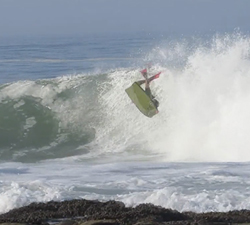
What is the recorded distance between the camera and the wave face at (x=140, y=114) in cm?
1944

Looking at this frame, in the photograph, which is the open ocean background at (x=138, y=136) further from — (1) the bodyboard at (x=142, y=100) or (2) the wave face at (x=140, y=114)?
(1) the bodyboard at (x=142, y=100)

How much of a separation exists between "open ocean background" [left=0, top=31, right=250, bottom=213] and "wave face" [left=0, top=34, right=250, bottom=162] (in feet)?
0.11

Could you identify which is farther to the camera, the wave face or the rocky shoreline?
the wave face

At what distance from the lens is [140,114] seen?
2261cm

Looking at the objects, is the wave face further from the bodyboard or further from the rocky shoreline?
the rocky shoreline

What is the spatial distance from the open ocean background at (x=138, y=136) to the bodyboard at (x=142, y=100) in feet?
3.09

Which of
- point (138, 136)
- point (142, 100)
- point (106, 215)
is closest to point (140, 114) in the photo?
point (138, 136)

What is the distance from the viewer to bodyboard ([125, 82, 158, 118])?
777 inches

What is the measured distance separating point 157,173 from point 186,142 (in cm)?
555

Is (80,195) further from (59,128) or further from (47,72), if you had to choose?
(47,72)

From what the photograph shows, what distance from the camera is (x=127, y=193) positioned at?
41.0ft

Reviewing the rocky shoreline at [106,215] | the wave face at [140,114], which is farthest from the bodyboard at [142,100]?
the rocky shoreline at [106,215]

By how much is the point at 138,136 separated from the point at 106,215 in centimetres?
1138

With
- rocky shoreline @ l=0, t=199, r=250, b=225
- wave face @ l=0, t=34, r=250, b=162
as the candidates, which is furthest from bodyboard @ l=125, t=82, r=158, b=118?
rocky shoreline @ l=0, t=199, r=250, b=225
